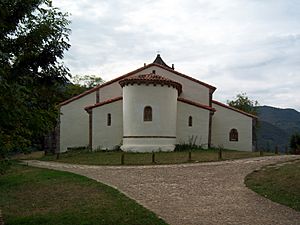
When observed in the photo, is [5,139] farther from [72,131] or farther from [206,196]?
[72,131]

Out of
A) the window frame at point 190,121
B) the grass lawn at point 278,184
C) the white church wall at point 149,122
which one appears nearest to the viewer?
the grass lawn at point 278,184

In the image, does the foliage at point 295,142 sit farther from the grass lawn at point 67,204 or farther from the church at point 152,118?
the grass lawn at point 67,204

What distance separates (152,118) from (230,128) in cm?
938

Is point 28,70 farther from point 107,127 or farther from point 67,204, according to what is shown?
point 107,127

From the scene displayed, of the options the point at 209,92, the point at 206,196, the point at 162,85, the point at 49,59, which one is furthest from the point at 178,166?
the point at 209,92

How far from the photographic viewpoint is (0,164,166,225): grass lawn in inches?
354

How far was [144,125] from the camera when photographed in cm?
2850

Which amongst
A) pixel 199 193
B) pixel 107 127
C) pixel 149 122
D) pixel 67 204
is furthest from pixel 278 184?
pixel 107 127

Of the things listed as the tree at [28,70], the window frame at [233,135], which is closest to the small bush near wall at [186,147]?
the window frame at [233,135]

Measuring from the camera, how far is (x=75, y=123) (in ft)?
119

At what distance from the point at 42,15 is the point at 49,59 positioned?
87cm

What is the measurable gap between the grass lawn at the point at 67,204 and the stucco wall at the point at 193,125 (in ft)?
52.1

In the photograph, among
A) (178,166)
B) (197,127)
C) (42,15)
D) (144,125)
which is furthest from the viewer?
(197,127)

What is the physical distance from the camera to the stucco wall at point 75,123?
35.9 meters
